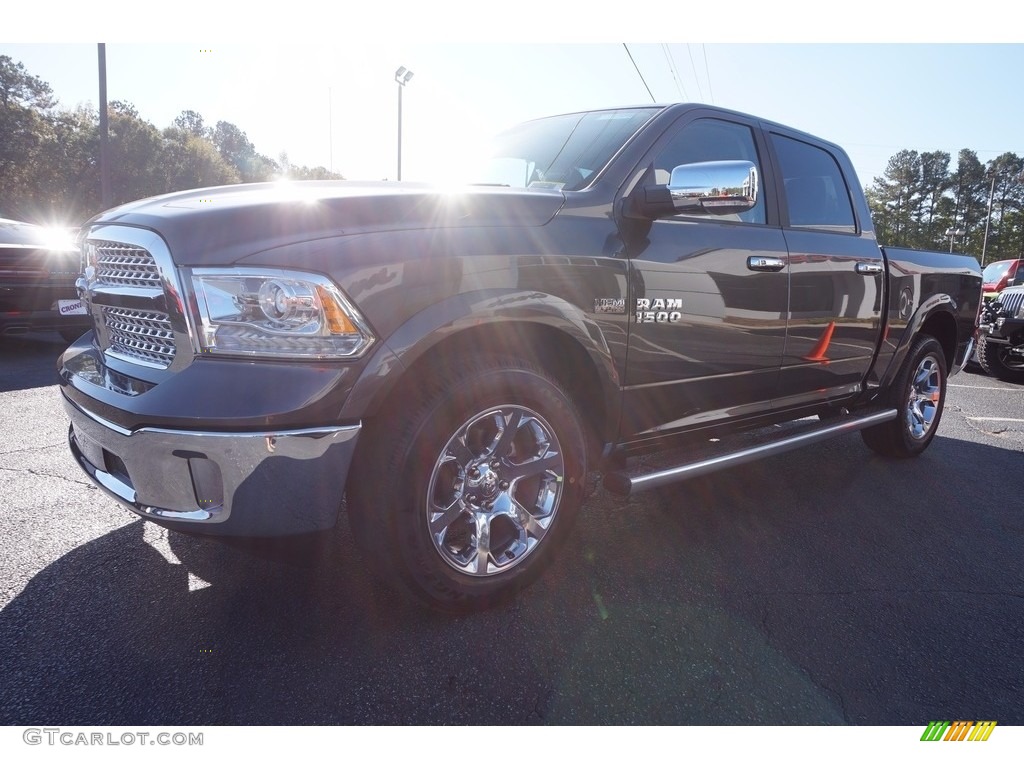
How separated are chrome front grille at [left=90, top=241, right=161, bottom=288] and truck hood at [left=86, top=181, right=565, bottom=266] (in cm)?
9

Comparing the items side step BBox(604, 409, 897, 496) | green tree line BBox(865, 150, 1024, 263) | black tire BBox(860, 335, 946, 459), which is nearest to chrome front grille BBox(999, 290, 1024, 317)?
black tire BBox(860, 335, 946, 459)

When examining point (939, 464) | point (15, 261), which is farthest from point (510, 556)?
point (15, 261)

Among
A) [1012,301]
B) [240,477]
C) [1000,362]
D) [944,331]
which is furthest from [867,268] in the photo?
[1000,362]

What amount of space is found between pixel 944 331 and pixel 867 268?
1.56 m

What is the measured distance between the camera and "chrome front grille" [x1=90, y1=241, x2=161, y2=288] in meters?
2.08

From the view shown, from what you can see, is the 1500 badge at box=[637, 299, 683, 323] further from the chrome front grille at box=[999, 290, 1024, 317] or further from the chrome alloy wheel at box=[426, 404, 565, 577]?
the chrome front grille at box=[999, 290, 1024, 317]

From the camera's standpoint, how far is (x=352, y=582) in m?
2.59

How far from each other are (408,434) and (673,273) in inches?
51.7

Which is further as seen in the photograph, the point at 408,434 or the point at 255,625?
the point at 255,625

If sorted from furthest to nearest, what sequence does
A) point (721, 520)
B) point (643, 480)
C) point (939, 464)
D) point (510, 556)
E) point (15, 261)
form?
point (15, 261) < point (939, 464) < point (721, 520) < point (643, 480) < point (510, 556)

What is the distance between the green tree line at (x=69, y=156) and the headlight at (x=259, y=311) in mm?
35575

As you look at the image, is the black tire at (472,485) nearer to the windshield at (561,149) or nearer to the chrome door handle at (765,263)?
the windshield at (561,149)

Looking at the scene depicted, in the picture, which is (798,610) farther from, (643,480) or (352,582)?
(352,582)

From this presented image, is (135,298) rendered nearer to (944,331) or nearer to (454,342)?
(454,342)
